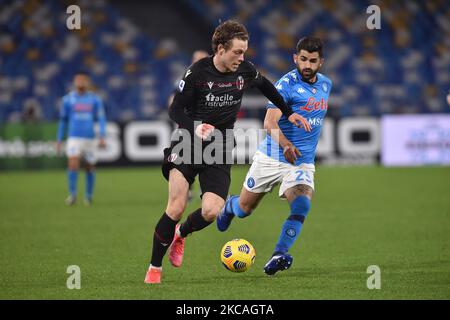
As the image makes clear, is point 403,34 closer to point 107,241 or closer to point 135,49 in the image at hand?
point 135,49

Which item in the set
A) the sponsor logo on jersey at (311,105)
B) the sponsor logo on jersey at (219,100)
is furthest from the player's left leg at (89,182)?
the sponsor logo on jersey at (219,100)

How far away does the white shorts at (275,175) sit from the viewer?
7.76 meters

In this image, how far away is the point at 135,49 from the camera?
2700cm

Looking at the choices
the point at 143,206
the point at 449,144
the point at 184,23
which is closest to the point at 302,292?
the point at 143,206

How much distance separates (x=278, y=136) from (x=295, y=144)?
0.41 metres

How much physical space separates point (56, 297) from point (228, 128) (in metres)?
2.06

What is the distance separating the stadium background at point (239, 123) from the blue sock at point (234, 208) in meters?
0.49

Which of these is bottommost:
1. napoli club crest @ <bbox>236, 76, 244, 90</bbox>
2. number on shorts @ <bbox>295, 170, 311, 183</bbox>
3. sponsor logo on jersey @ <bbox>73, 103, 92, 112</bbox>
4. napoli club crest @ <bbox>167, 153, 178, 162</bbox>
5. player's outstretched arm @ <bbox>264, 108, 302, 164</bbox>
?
number on shorts @ <bbox>295, 170, 311, 183</bbox>

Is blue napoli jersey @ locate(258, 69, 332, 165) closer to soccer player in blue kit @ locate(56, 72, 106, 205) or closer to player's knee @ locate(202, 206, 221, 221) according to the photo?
player's knee @ locate(202, 206, 221, 221)

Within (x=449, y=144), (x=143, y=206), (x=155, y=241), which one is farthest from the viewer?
(x=449, y=144)

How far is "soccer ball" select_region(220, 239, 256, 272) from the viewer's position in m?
7.33

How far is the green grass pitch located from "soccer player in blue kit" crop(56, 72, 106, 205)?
0.58 meters

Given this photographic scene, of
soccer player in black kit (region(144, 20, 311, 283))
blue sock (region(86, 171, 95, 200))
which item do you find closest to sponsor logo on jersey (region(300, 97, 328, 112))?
soccer player in black kit (region(144, 20, 311, 283))

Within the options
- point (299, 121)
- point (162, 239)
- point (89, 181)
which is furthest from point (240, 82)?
point (89, 181)
